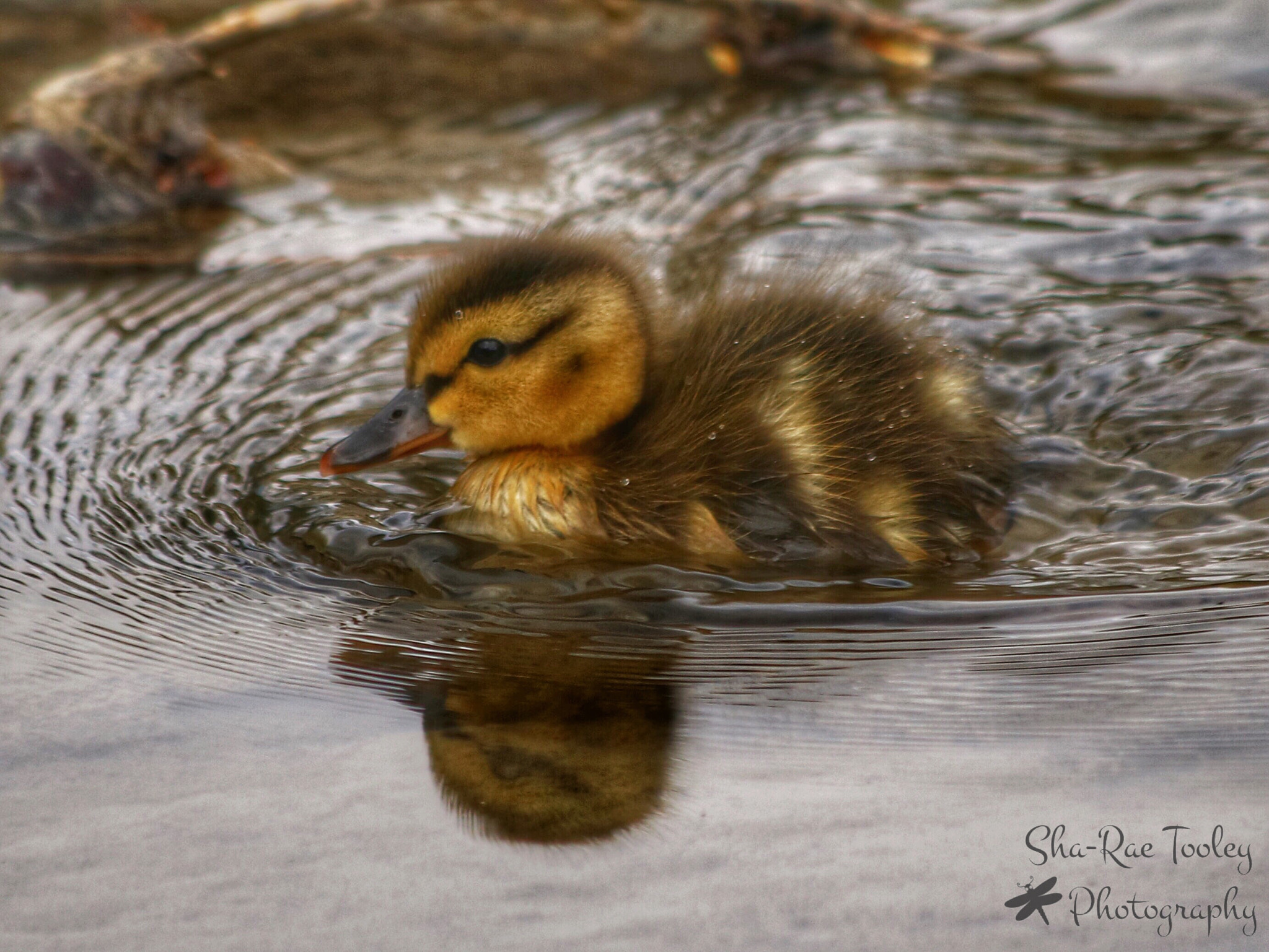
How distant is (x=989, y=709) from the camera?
85.4 inches

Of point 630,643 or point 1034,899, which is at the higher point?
point 630,643

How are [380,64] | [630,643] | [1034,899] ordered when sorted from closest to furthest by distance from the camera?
[1034,899], [630,643], [380,64]

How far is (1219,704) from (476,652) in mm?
1079

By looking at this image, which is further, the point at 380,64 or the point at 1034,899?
the point at 380,64

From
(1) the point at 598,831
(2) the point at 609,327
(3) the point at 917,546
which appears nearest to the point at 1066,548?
(3) the point at 917,546

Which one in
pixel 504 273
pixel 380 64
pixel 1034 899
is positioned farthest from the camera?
pixel 380 64

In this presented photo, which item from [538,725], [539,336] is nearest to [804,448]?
[539,336]

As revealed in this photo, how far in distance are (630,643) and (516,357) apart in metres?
0.68

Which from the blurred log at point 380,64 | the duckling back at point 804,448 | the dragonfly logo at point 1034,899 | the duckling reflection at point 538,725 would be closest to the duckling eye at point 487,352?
the duckling back at point 804,448

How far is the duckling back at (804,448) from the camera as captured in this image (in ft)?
9.16

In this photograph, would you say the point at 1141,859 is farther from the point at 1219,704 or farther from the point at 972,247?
the point at 972,247

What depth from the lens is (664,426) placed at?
2.89 metres

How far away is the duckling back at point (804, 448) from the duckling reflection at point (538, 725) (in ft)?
1.39

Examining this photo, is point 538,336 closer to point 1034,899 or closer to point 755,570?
point 755,570
